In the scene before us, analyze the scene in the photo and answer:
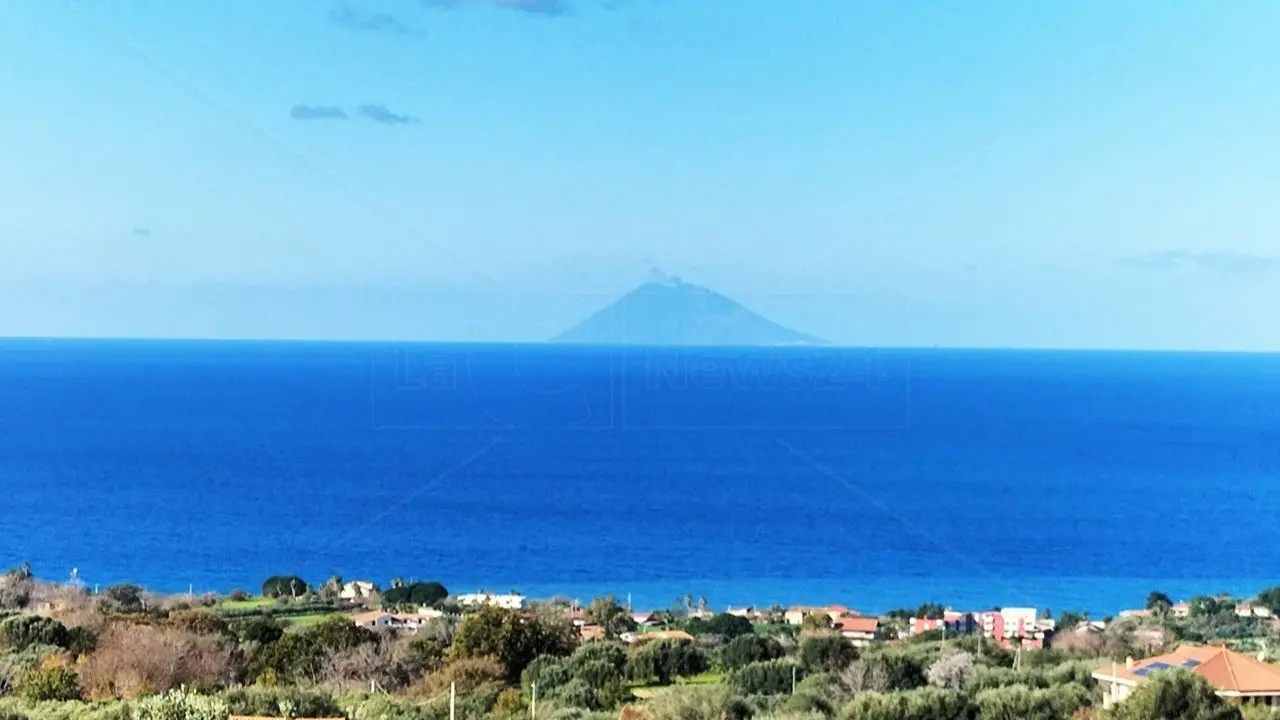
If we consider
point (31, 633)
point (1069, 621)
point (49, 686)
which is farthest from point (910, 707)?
point (1069, 621)

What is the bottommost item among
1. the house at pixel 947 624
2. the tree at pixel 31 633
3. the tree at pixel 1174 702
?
the house at pixel 947 624

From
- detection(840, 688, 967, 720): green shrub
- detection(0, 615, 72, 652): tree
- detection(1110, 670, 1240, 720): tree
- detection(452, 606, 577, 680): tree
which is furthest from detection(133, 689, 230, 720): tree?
detection(1110, 670, 1240, 720): tree

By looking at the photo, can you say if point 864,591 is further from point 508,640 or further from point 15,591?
point 15,591

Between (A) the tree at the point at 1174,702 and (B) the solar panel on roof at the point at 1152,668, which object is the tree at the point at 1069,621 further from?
(A) the tree at the point at 1174,702

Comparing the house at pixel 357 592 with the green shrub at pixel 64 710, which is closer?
Result: the green shrub at pixel 64 710

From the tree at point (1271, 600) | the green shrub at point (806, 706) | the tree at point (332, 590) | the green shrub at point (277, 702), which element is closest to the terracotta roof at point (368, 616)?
the tree at point (332, 590)

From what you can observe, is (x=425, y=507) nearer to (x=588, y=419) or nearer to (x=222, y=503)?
(x=222, y=503)
